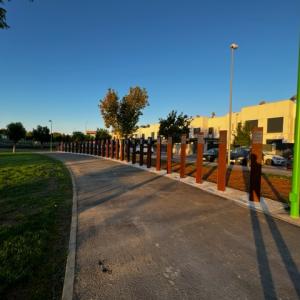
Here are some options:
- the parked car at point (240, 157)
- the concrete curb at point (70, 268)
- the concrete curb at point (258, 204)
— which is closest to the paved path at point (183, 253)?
the concrete curb at point (70, 268)

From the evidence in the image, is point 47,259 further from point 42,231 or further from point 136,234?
point 136,234

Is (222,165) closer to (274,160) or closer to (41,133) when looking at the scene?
(274,160)

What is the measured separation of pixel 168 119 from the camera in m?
33.7

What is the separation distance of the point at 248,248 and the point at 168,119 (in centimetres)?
2993

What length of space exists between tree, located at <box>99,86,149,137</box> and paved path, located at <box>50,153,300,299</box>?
2631 centimetres

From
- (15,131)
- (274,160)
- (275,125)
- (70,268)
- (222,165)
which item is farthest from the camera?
(15,131)

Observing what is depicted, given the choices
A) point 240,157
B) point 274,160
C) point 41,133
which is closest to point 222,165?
point 240,157

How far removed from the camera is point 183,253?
13.5ft

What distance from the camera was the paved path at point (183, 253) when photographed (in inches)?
124

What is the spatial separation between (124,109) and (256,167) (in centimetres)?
2677

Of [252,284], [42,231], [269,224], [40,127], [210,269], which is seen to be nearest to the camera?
[252,284]

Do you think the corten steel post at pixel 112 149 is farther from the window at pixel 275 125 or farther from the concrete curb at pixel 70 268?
the window at pixel 275 125

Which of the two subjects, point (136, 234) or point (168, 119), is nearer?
point (136, 234)

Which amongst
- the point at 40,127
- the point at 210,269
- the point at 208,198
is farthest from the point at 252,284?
the point at 40,127
